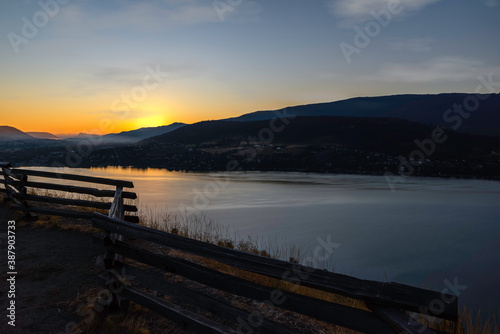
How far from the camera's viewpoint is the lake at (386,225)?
12.7 meters

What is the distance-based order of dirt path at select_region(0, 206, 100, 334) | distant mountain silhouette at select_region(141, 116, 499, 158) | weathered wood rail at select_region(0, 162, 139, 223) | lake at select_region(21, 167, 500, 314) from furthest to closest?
distant mountain silhouette at select_region(141, 116, 499, 158)
lake at select_region(21, 167, 500, 314)
weathered wood rail at select_region(0, 162, 139, 223)
dirt path at select_region(0, 206, 100, 334)

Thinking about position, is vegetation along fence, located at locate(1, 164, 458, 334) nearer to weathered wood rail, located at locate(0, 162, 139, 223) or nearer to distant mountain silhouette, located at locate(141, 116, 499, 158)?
weathered wood rail, located at locate(0, 162, 139, 223)

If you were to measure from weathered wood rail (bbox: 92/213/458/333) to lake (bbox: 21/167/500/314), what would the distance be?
7620mm

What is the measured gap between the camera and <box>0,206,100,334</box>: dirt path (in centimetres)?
511

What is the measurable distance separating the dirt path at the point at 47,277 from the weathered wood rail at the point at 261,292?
953mm

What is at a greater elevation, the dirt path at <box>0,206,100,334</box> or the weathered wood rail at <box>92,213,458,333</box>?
the weathered wood rail at <box>92,213,458,333</box>

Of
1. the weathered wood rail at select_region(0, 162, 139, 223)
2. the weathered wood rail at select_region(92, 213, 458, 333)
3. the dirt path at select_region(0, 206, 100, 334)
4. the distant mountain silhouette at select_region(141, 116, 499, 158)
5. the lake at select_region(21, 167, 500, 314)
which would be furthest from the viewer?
the distant mountain silhouette at select_region(141, 116, 499, 158)

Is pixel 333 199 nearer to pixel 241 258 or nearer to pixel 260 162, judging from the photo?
pixel 241 258

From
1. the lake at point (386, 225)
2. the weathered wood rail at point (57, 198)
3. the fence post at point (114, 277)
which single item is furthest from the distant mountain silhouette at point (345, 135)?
the fence post at point (114, 277)

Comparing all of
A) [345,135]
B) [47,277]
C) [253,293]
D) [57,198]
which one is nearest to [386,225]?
[57,198]

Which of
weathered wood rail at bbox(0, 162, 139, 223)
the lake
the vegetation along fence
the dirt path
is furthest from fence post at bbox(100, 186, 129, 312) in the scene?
the lake

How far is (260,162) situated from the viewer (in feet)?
239

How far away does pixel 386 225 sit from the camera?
21266mm

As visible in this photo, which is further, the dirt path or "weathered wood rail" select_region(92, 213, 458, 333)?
the dirt path
